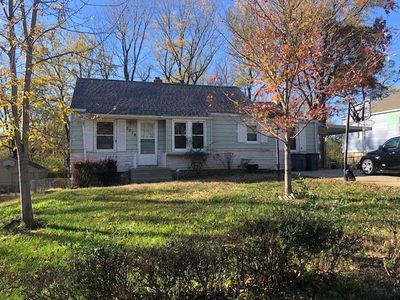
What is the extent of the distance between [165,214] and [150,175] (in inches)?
368

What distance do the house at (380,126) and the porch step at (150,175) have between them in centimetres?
1535

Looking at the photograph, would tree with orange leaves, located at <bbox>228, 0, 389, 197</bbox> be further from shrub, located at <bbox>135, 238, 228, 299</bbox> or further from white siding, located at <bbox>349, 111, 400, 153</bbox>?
white siding, located at <bbox>349, 111, 400, 153</bbox>

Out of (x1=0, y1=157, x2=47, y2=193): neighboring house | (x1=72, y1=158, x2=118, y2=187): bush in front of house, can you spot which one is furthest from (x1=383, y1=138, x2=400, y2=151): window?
(x1=0, y1=157, x2=47, y2=193): neighboring house

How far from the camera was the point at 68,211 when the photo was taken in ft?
31.9

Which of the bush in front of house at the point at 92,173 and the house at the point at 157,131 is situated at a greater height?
the house at the point at 157,131

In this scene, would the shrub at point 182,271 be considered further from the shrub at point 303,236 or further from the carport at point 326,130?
the carport at point 326,130

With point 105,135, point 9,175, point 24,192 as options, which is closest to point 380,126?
point 105,135

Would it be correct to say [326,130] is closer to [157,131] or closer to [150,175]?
[157,131]

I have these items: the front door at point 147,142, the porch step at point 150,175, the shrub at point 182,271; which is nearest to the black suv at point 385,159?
the porch step at point 150,175

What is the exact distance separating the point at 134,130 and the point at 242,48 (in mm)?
10045

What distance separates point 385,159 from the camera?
1666 cm

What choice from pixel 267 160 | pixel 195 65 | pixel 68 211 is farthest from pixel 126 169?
pixel 195 65

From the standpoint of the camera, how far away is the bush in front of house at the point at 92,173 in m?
16.9

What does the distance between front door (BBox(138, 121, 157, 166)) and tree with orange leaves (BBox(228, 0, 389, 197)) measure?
9558 millimetres
